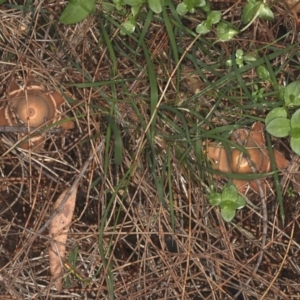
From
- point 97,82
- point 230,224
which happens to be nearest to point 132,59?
point 97,82

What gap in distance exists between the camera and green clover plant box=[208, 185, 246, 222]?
1.98 meters

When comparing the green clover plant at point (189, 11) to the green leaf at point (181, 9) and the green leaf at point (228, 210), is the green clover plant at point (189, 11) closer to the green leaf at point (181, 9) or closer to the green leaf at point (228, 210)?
the green leaf at point (181, 9)

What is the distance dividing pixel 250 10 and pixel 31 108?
2.91 feet

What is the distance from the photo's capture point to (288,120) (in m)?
1.93

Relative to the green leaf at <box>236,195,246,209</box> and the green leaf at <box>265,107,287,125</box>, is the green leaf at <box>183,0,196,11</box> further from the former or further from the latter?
the green leaf at <box>236,195,246,209</box>

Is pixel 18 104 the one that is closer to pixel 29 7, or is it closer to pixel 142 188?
pixel 29 7

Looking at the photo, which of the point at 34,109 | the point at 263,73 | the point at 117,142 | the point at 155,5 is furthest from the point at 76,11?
the point at 263,73

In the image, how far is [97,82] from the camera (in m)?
2.01

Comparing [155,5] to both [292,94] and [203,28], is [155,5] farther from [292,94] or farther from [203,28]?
[292,94]

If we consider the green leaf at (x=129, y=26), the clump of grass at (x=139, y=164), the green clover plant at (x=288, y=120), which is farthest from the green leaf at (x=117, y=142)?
the green clover plant at (x=288, y=120)

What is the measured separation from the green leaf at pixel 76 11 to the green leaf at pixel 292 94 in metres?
0.77

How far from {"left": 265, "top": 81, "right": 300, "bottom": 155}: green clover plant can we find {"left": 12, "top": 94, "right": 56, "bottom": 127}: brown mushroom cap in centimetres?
81

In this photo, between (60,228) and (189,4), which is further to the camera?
(60,228)

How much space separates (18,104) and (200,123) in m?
0.69
